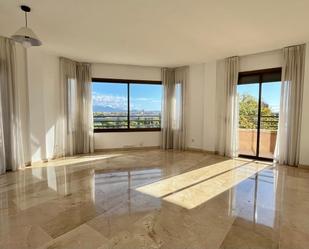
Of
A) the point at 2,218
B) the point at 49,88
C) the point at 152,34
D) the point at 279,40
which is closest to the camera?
the point at 2,218

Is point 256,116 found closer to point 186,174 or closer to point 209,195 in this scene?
point 186,174

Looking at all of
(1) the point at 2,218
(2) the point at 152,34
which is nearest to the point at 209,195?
(1) the point at 2,218

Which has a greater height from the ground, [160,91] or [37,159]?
[160,91]

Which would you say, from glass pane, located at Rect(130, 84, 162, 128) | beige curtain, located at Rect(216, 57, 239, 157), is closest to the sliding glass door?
beige curtain, located at Rect(216, 57, 239, 157)

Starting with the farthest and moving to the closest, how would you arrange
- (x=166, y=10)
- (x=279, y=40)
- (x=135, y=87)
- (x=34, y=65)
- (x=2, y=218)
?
1. (x=135, y=87)
2. (x=34, y=65)
3. (x=279, y=40)
4. (x=166, y=10)
5. (x=2, y=218)

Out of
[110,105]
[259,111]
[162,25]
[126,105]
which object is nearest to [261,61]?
[259,111]

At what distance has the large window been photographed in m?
6.24

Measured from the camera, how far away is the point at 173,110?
6469 mm

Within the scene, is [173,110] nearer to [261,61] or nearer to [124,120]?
[124,120]

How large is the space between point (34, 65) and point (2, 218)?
11.4 feet

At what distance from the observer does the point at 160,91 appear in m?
6.65

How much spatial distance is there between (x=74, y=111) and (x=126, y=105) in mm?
1641

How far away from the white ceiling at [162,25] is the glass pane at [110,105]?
58.0 inches

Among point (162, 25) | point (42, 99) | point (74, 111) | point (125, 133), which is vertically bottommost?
point (125, 133)
